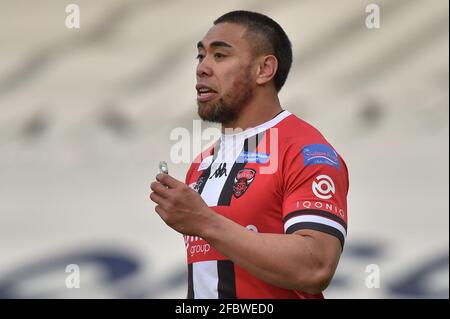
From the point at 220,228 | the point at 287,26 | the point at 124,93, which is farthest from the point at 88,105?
the point at 220,228

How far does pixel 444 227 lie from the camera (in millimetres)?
4793

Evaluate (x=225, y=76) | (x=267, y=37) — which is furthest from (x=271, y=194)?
(x=267, y=37)

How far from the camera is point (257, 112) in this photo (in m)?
2.86

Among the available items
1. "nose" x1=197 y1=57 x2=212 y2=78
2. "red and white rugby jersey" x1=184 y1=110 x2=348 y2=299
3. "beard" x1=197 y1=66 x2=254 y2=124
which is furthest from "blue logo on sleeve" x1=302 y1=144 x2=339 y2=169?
"nose" x1=197 y1=57 x2=212 y2=78

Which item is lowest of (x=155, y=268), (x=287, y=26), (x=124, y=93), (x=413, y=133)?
(x=155, y=268)

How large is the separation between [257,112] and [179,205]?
72 centimetres

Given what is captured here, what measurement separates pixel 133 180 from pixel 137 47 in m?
0.83

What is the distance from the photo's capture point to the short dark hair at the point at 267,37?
2.88 meters

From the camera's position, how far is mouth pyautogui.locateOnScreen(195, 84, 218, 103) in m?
2.81

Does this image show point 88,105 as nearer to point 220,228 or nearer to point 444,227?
point 444,227

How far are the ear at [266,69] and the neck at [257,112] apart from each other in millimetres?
59

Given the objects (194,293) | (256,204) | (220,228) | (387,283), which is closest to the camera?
(220,228)

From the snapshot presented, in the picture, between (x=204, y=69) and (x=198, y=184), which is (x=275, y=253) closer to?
(x=198, y=184)

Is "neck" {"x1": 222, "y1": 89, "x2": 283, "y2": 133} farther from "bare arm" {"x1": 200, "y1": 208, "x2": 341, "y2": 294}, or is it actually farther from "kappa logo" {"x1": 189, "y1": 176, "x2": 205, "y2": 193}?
"bare arm" {"x1": 200, "y1": 208, "x2": 341, "y2": 294}
